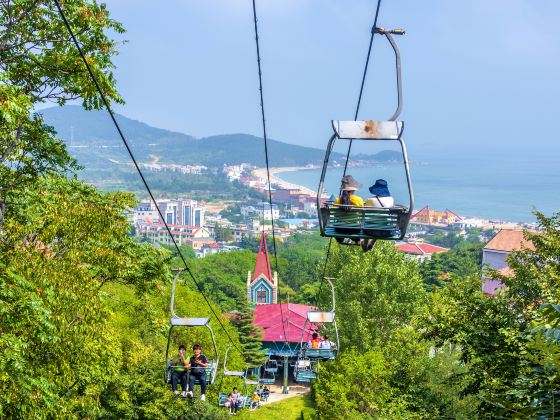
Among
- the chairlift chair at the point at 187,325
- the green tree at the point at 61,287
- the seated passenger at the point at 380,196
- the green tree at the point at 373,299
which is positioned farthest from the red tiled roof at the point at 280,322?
the seated passenger at the point at 380,196

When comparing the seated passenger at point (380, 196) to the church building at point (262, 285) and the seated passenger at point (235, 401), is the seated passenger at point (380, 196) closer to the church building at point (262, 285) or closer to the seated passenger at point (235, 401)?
the seated passenger at point (235, 401)

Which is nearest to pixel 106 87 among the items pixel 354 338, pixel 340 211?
pixel 340 211

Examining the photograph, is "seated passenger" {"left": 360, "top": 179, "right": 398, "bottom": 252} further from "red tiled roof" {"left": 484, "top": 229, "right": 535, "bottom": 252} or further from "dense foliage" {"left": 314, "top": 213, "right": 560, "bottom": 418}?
"red tiled roof" {"left": 484, "top": 229, "right": 535, "bottom": 252}

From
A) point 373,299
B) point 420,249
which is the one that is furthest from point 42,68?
point 420,249

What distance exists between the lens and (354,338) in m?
42.5

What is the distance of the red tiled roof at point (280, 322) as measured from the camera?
6222 cm

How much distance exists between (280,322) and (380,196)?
185 ft

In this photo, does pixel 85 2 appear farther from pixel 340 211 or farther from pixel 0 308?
pixel 340 211

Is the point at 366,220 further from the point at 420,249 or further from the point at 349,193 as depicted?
the point at 420,249

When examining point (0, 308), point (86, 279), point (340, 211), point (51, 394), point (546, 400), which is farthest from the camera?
point (86, 279)

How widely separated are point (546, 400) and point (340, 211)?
118 inches

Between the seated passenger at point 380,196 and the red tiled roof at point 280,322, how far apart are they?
4831 cm

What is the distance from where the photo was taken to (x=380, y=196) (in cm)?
1030

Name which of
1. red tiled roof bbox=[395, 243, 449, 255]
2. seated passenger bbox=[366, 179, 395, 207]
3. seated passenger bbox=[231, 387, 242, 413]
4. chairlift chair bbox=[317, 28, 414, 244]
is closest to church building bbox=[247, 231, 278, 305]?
seated passenger bbox=[231, 387, 242, 413]
